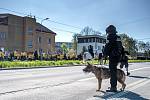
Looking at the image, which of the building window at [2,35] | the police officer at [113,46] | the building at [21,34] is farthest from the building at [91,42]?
the police officer at [113,46]

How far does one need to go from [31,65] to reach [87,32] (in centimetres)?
8895

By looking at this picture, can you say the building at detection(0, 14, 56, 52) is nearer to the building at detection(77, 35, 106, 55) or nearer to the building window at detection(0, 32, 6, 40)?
the building window at detection(0, 32, 6, 40)

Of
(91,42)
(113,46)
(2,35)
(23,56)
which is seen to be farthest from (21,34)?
(113,46)

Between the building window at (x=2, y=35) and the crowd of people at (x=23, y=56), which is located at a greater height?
the building window at (x=2, y=35)

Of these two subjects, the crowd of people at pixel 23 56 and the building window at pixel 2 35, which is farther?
the building window at pixel 2 35

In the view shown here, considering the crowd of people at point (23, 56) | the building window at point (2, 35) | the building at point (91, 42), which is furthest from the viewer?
the building at point (91, 42)

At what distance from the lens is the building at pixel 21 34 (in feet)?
220

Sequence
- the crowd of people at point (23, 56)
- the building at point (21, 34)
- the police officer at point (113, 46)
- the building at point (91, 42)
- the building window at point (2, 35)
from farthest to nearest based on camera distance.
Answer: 1. the building at point (91, 42)
2. the building at point (21, 34)
3. the building window at point (2, 35)
4. the crowd of people at point (23, 56)
5. the police officer at point (113, 46)

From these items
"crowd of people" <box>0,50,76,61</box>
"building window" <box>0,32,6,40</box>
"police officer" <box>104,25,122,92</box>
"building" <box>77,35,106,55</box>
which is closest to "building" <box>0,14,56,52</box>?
"building window" <box>0,32,6,40</box>

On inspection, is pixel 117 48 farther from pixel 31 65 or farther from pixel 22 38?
pixel 22 38

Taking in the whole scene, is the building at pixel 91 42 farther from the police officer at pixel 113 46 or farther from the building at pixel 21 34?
the police officer at pixel 113 46

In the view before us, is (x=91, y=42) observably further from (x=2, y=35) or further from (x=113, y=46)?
(x=113, y=46)

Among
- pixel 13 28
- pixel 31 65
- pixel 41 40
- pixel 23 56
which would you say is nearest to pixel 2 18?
pixel 13 28

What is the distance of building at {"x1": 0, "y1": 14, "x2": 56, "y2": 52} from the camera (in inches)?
2640
